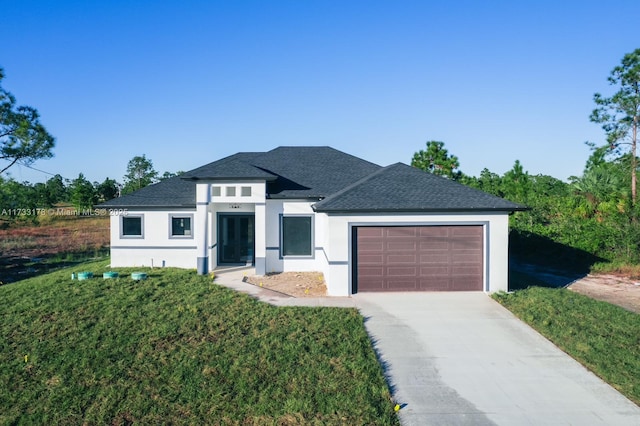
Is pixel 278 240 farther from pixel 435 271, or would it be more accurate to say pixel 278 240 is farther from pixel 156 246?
pixel 435 271

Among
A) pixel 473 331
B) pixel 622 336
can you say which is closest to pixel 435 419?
pixel 473 331

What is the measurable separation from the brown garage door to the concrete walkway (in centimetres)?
136

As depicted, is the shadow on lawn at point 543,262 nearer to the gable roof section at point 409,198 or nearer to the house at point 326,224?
the house at point 326,224

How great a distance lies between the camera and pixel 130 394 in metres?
6.29

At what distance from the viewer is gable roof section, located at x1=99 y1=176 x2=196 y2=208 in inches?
658

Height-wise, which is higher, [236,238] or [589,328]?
[236,238]

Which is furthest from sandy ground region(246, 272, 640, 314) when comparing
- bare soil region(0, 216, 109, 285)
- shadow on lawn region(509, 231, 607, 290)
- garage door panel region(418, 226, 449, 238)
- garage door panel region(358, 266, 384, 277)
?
bare soil region(0, 216, 109, 285)

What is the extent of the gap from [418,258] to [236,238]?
8385 mm

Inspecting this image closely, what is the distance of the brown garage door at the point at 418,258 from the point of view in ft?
40.9

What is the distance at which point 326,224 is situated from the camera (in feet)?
43.6

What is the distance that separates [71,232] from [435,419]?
130 feet

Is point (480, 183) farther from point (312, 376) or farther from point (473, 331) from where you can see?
point (312, 376)

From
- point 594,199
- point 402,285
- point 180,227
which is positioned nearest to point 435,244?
point 402,285

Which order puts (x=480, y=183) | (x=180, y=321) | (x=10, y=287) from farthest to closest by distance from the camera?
(x=480, y=183) < (x=10, y=287) < (x=180, y=321)
